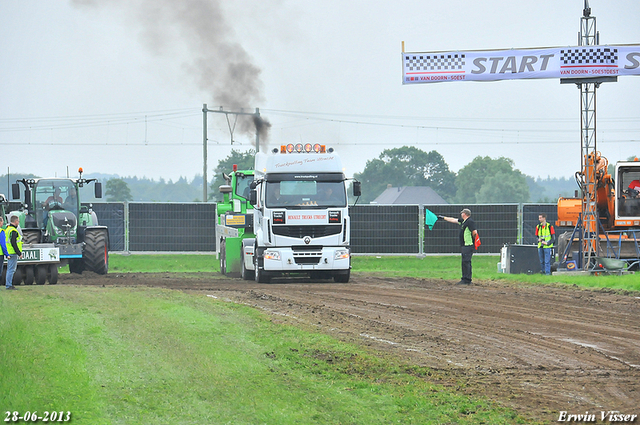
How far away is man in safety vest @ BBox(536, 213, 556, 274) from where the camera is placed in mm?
22734

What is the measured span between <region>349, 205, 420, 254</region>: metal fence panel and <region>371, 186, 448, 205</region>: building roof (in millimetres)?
63496

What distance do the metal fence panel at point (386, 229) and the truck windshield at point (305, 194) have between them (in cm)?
1227

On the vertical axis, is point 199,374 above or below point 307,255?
below

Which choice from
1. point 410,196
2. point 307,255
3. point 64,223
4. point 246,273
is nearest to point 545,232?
point 307,255

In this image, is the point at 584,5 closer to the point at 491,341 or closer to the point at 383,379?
the point at 491,341

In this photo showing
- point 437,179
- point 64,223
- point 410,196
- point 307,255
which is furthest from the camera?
point 437,179

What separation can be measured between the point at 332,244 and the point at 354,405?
13180mm

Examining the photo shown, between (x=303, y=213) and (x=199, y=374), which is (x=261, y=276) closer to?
(x=303, y=213)

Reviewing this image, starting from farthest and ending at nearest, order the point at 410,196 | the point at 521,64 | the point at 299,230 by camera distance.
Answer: the point at 410,196 < the point at 521,64 < the point at 299,230

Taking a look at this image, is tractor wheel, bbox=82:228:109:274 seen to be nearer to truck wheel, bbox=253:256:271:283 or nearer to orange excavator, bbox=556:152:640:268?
truck wheel, bbox=253:256:271:283

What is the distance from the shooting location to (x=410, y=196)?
9912 centimetres

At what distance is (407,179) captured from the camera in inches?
4414

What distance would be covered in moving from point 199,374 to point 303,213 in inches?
471

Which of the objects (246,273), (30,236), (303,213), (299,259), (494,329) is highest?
(303,213)
